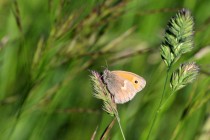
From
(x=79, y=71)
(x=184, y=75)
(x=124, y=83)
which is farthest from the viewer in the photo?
(x=79, y=71)

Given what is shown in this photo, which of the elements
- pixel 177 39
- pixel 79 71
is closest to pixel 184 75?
pixel 177 39

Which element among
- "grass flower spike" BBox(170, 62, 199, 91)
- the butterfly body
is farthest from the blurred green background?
"grass flower spike" BBox(170, 62, 199, 91)

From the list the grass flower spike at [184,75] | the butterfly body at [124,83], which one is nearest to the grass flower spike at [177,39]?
the grass flower spike at [184,75]

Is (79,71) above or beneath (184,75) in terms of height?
above

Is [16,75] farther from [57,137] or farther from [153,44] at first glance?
[153,44]

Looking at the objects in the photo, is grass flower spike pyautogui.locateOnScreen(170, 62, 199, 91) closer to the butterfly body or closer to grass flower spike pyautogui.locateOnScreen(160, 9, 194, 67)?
grass flower spike pyautogui.locateOnScreen(160, 9, 194, 67)

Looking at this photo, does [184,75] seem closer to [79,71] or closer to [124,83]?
[124,83]
